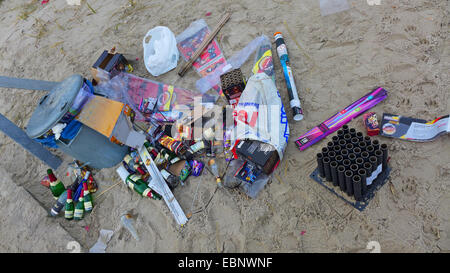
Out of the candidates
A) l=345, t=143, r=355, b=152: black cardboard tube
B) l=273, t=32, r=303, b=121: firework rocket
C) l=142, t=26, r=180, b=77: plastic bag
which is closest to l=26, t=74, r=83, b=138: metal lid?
l=142, t=26, r=180, b=77: plastic bag

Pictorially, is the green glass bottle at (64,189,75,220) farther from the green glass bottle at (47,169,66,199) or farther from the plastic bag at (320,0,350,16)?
the plastic bag at (320,0,350,16)

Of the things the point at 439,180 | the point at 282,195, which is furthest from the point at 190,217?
the point at 439,180

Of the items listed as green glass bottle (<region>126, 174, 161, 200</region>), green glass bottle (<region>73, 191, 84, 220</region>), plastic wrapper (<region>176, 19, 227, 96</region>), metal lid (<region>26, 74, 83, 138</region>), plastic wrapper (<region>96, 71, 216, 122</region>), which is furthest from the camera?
plastic wrapper (<region>176, 19, 227, 96</region>)

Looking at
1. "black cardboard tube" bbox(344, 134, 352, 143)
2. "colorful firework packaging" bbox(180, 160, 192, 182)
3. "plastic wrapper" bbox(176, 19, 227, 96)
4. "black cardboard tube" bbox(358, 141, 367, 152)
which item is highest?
"plastic wrapper" bbox(176, 19, 227, 96)

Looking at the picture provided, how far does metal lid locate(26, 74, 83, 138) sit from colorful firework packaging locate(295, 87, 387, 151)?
2.52 metres

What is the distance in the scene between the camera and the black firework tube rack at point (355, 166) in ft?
9.10

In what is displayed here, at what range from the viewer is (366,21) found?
415 centimetres

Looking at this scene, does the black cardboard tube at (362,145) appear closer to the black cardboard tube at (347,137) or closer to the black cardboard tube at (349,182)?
the black cardboard tube at (347,137)

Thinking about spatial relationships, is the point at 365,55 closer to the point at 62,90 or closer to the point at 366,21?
the point at 366,21

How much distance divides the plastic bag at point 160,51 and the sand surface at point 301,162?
153mm

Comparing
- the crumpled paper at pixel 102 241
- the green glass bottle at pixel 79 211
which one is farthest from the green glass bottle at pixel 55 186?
the crumpled paper at pixel 102 241

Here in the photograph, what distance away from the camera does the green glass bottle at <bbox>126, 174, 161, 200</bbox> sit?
11.7ft

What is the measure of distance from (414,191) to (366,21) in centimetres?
238

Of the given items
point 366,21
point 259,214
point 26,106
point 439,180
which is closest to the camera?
point 439,180
